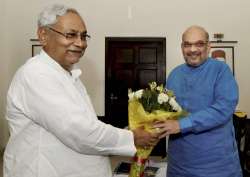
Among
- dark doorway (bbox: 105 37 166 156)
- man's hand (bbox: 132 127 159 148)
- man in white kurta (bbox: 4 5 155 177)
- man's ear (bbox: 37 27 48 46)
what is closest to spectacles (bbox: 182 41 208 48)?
man's hand (bbox: 132 127 159 148)

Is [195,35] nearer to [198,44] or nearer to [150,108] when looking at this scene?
[198,44]

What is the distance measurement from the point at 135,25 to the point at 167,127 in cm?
506

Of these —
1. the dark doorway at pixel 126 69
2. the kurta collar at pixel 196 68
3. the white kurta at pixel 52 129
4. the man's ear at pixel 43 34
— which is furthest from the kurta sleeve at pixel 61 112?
the dark doorway at pixel 126 69

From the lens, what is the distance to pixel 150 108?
5.93 ft

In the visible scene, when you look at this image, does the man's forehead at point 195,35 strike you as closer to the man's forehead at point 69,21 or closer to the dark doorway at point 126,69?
the man's forehead at point 69,21

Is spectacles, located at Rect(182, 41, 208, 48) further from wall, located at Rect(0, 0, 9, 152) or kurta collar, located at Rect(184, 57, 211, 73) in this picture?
wall, located at Rect(0, 0, 9, 152)

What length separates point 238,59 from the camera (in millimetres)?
6566

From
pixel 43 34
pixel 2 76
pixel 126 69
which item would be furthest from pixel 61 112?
pixel 2 76

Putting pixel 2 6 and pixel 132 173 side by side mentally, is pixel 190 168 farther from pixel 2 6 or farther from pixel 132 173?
pixel 2 6

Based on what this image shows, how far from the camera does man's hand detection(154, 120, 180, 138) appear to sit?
1.81m

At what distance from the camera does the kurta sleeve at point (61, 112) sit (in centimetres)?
143

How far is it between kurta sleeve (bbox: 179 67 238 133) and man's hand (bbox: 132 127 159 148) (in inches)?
6.9

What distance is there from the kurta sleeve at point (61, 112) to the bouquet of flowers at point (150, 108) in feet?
1.04

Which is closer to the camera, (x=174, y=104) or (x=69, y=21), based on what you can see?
(x=69, y=21)
